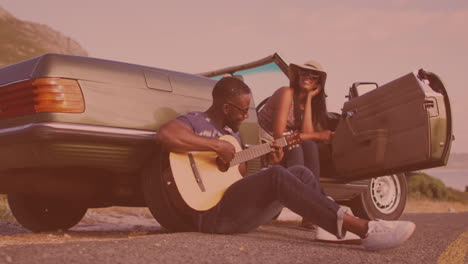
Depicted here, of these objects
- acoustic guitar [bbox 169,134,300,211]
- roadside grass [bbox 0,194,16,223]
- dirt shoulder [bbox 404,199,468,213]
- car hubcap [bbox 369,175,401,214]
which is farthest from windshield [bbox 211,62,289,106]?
dirt shoulder [bbox 404,199,468,213]

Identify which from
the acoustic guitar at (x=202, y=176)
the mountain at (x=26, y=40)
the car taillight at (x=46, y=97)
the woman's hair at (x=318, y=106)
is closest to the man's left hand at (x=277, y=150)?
the acoustic guitar at (x=202, y=176)

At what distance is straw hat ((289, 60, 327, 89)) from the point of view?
4844mm

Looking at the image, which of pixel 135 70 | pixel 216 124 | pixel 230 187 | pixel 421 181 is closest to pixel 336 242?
pixel 230 187

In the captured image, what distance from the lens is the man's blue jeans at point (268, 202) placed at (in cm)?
330

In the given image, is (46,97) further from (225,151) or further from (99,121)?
(225,151)

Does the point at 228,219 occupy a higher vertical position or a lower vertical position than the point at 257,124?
lower

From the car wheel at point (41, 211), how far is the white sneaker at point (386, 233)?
2.70 m

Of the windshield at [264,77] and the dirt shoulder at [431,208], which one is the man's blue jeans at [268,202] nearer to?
the windshield at [264,77]

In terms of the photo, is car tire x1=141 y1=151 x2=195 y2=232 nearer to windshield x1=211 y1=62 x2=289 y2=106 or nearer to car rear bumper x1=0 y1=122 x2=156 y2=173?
car rear bumper x1=0 y1=122 x2=156 y2=173

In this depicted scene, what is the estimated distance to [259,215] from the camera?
3635 mm

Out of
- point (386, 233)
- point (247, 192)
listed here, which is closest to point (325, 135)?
point (247, 192)

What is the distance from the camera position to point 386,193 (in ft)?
20.6

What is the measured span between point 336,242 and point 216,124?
113 cm

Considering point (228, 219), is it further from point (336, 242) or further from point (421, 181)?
point (421, 181)
